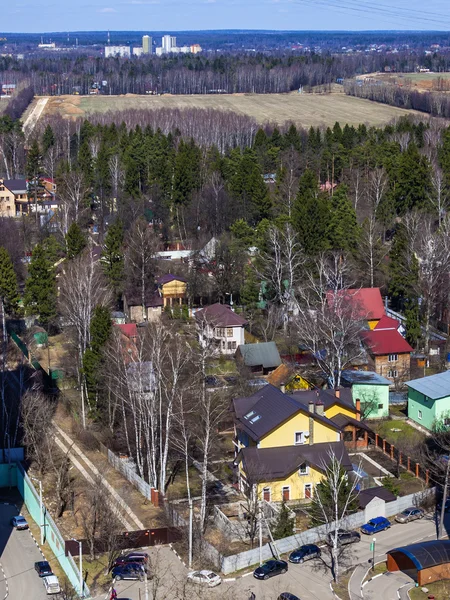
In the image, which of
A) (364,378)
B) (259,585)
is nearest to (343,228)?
(364,378)

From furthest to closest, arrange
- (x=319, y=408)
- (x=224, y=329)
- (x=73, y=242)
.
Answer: (x=73, y=242) → (x=224, y=329) → (x=319, y=408)

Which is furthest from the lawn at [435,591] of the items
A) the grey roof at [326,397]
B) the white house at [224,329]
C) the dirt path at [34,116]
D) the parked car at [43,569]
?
the dirt path at [34,116]

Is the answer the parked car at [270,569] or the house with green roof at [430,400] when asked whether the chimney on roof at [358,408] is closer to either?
the house with green roof at [430,400]

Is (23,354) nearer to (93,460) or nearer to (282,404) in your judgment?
(93,460)

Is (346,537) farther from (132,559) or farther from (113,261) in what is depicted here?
(113,261)

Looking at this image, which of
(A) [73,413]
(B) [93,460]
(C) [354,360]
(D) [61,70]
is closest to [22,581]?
(B) [93,460]

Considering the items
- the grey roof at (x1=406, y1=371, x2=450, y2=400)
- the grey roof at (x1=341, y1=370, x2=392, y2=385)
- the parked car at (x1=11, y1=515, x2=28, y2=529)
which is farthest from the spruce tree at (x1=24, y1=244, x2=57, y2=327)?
the parked car at (x1=11, y1=515, x2=28, y2=529)
